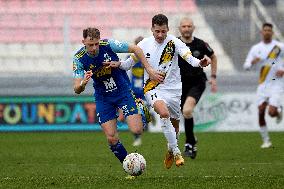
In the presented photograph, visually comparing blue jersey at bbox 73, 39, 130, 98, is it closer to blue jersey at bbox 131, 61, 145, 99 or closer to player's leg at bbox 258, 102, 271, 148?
player's leg at bbox 258, 102, 271, 148

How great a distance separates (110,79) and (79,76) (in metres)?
0.61

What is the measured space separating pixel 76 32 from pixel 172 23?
3140 millimetres

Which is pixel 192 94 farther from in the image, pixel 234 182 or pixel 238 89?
pixel 238 89

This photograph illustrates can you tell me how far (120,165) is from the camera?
43.4ft

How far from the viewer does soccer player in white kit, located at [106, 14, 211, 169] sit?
448 inches

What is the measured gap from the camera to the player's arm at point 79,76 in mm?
10086

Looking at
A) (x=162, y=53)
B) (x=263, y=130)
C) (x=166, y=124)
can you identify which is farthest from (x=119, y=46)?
(x=263, y=130)

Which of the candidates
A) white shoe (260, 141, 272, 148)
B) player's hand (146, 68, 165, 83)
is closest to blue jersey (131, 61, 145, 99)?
white shoe (260, 141, 272, 148)

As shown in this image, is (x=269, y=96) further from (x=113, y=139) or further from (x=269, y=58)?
(x=113, y=139)

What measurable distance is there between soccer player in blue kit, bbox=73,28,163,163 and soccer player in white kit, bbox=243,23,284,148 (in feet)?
21.8

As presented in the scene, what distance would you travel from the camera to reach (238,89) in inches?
922

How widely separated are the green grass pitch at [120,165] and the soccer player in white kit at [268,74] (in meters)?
0.76

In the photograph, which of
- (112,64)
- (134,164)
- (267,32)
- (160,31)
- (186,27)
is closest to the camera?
(134,164)

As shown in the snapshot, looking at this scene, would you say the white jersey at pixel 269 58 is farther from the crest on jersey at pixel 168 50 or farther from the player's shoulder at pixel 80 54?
the player's shoulder at pixel 80 54
